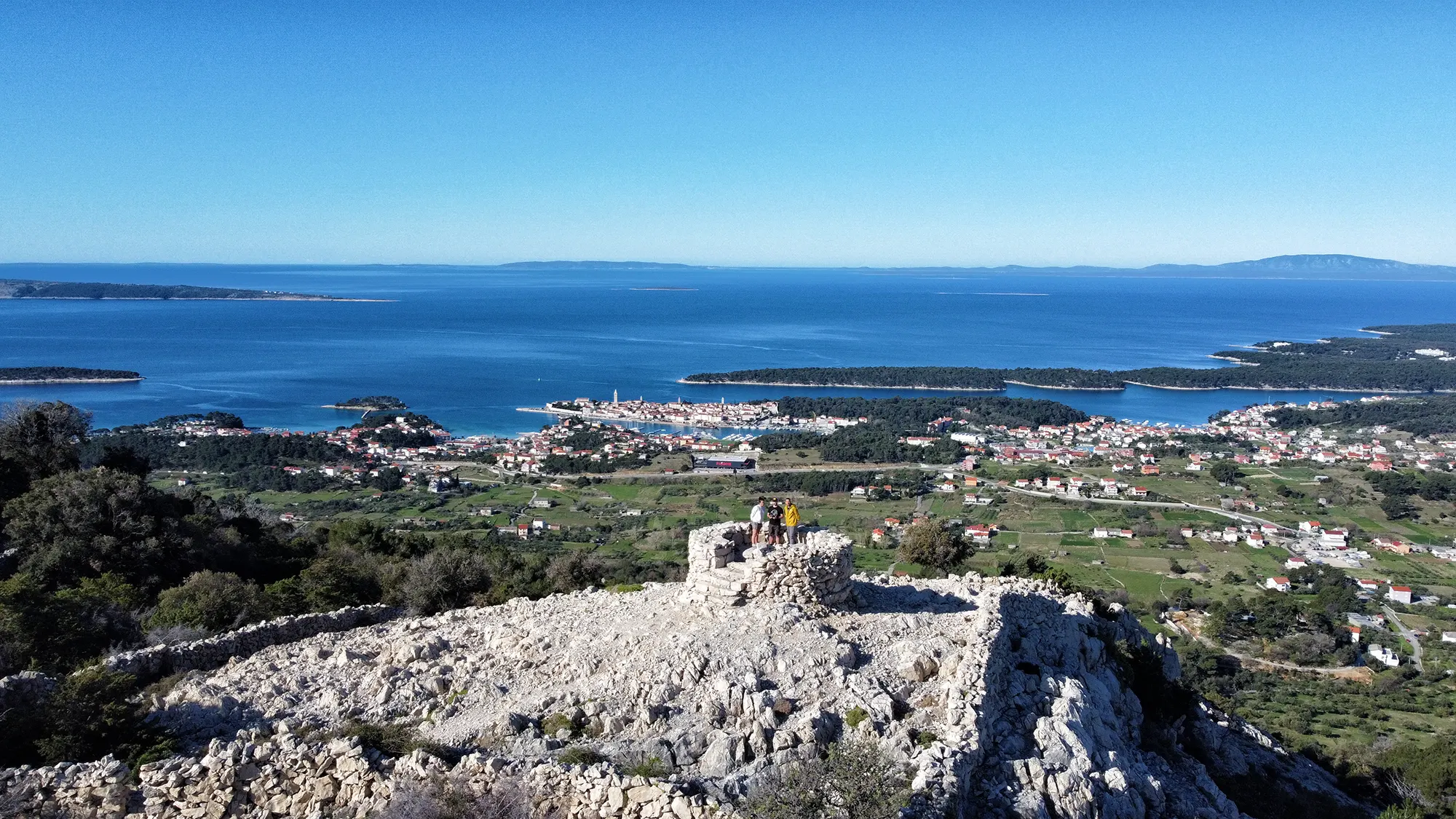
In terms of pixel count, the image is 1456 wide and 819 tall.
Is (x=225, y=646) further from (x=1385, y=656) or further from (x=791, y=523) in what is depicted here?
(x=1385, y=656)

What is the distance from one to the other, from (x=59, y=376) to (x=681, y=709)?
90842 millimetres

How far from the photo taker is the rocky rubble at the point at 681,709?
21.6ft

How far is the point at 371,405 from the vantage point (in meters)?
71.7

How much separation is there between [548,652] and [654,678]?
1.60 m

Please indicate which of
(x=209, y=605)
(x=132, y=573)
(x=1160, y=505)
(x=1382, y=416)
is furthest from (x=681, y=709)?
(x=1382, y=416)

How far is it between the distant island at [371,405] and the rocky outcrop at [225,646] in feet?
205

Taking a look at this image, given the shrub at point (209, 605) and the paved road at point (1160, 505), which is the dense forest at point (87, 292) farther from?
the shrub at point (209, 605)

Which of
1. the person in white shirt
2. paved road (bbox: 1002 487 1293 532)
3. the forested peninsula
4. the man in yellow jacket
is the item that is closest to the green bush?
the person in white shirt

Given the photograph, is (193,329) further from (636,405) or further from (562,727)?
(562,727)

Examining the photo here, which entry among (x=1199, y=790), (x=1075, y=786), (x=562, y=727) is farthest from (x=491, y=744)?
(x=1199, y=790)

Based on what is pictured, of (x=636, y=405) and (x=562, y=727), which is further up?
(x=562, y=727)

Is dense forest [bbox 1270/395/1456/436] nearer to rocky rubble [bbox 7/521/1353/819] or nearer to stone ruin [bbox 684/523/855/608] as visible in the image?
rocky rubble [bbox 7/521/1353/819]

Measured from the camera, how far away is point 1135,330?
493ft

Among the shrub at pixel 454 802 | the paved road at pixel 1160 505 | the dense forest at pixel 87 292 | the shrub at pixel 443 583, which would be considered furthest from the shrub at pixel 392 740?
the dense forest at pixel 87 292
